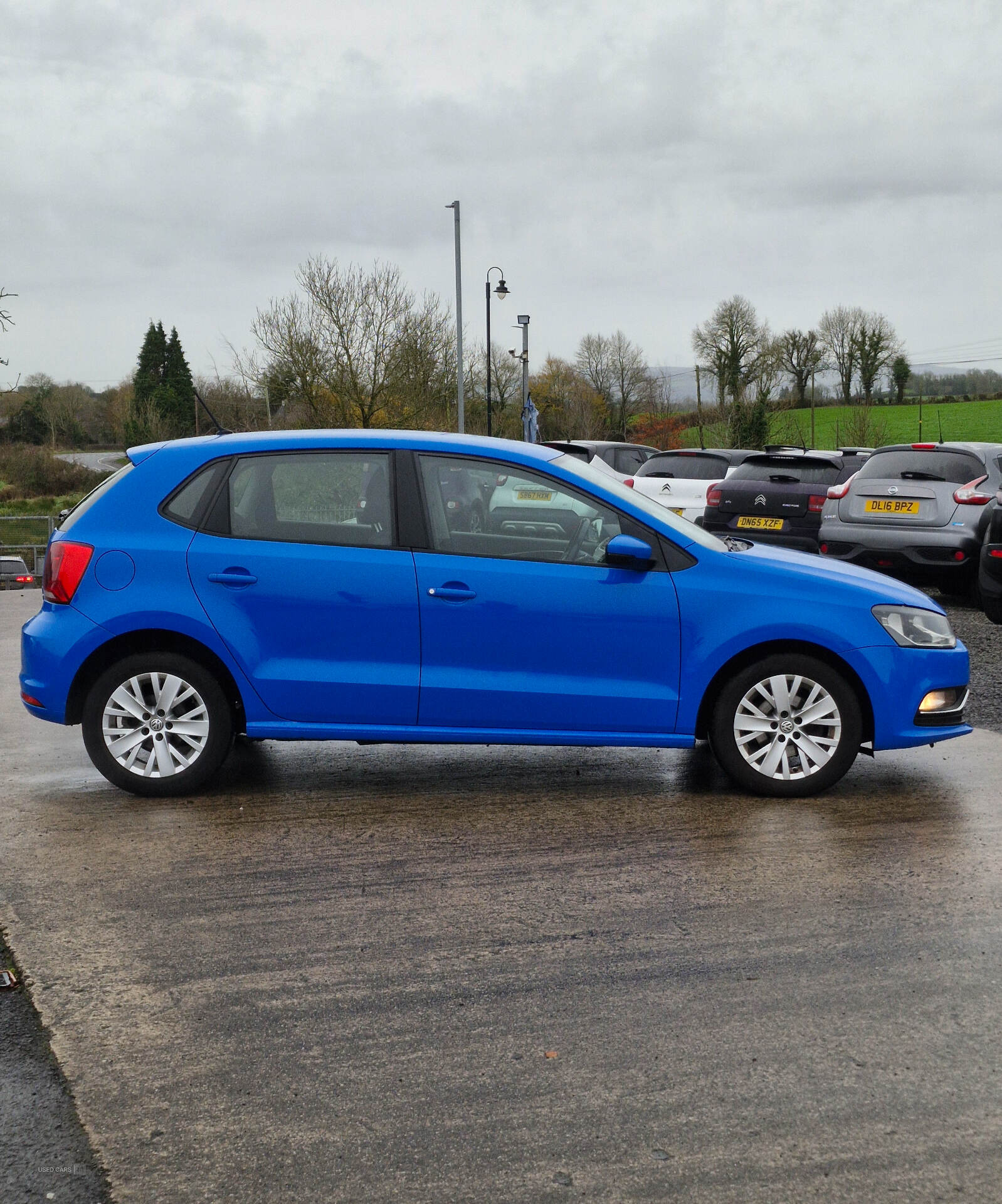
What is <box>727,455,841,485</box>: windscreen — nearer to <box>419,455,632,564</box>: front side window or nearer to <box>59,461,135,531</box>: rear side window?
<box>419,455,632,564</box>: front side window

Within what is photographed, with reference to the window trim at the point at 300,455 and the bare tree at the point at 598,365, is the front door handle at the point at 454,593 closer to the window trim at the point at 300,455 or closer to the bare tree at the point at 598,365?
the window trim at the point at 300,455

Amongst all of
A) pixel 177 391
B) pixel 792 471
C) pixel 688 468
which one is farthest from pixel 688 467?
pixel 177 391

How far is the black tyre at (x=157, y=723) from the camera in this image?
5.95m

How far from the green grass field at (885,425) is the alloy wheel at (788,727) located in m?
66.8

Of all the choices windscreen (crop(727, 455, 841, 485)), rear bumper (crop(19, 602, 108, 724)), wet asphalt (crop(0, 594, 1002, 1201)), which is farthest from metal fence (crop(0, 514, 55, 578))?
wet asphalt (crop(0, 594, 1002, 1201))

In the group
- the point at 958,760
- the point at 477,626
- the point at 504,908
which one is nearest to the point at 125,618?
the point at 477,626

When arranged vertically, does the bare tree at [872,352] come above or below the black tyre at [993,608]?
above

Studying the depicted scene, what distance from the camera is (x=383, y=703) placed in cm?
593

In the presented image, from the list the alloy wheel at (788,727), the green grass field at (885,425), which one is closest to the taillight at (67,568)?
the alloy wheel at (788,727)

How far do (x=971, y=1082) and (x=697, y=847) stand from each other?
2050mm

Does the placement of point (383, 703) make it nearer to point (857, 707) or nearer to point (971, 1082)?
point (857, 707)

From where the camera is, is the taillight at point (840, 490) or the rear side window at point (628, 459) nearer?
the taillight at point (840, 490)

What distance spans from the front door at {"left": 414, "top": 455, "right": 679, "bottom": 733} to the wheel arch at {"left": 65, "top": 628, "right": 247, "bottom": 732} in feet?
3.16

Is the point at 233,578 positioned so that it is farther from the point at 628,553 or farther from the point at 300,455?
the point at 628,553
